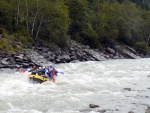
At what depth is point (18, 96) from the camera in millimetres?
17469

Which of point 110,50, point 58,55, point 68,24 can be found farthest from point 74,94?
point 110,50

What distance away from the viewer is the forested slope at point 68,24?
123ft

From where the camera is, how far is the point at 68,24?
148 feet

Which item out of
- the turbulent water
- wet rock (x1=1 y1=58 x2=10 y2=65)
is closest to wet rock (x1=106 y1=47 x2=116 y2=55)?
wet rock (x1=1 y1=58 x2=10 y2=65)

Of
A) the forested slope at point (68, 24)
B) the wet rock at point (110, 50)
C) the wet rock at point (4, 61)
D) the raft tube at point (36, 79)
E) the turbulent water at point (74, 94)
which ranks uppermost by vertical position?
the forested slope at point (68, 24)

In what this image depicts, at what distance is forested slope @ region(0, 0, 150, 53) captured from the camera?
123 ft

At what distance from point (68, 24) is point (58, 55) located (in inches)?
344

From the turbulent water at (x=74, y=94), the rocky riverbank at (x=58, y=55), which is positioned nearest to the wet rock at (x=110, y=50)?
the rocky riverbank at (x=58, y=55)

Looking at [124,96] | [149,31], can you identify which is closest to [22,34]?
[124,96]

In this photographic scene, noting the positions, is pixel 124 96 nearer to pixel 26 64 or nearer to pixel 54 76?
pixel 54 76

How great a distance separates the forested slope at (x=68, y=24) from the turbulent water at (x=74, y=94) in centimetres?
1120

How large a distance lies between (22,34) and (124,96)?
22277 mm

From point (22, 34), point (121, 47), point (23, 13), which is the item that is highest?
point (23, 13)

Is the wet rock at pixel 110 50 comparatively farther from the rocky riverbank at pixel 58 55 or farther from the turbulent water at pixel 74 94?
the turbulent water at pixel 74 94
